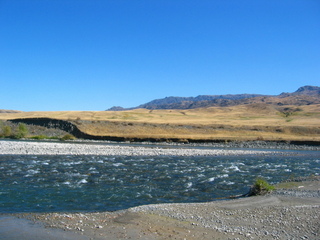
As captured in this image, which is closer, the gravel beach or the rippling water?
the gravel beach

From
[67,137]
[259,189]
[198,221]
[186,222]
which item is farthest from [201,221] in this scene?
[67,137]

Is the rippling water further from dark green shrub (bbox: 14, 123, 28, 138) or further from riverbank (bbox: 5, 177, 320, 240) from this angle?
dark green shrub (bbox: 14, 123, 28, 138)

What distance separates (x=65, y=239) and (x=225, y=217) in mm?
5402

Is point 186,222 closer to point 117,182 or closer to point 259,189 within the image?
Result: point 259,189

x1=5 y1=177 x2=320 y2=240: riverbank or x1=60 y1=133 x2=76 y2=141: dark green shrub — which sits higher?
x1=60 y1=133 x2=76 y2=141: dark green shrub

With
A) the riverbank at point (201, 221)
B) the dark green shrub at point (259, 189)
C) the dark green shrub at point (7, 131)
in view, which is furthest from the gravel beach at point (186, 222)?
the dark green shrub at point (7, 131)

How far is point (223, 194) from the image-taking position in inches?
667

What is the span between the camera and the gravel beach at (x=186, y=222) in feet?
32.5

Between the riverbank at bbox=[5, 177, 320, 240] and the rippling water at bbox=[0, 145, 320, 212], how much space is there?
1.86 metres

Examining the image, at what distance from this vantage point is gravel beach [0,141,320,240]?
32.5 feet

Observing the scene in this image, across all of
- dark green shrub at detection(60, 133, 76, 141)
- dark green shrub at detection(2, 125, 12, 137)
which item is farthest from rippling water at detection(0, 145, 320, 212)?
dark green shrub at detection(2, 125, 12, 137)

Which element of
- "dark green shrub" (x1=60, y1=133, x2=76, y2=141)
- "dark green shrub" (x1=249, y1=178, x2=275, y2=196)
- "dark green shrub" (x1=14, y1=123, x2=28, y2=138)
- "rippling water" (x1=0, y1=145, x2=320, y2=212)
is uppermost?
"dark green shrub" (x1=14, y1=123, x2=28, y2=138)

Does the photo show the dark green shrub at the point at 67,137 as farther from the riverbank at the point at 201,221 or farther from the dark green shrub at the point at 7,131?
the riverbank at the point at 201,221

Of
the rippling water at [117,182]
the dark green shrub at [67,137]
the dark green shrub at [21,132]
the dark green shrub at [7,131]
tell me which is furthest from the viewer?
the dark green shrub at [7,131]
